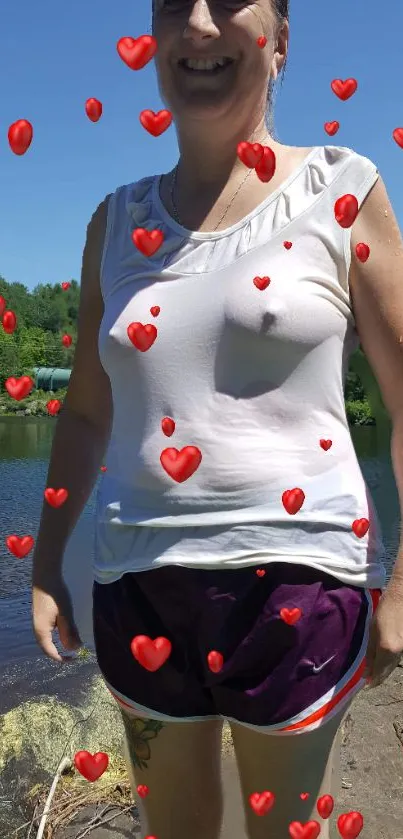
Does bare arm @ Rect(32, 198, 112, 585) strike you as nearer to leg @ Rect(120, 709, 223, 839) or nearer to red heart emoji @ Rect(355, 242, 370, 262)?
leg @ Rect(120, 709, 223, 839)

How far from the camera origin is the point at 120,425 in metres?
1.47

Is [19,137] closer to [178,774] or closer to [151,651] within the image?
[151,651]

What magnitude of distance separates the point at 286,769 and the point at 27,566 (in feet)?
24.0

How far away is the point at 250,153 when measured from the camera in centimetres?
146

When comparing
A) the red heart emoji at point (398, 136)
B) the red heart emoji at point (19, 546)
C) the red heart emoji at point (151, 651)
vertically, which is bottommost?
the red heart emoji at point (19, 546)

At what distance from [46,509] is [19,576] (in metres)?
6.43

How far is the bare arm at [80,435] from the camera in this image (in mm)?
1685

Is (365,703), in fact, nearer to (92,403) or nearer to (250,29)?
(92,403)

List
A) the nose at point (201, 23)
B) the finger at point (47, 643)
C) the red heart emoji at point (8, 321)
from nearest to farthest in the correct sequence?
the nose at point (201, 23), the finger at point (47, 643), the red heart emoji at point (8, 321)

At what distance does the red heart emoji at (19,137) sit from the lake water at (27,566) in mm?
764

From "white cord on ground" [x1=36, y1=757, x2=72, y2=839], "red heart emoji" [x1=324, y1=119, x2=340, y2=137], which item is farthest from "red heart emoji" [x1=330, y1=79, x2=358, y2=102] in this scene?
"white cord on ground" [x1=36, y1=757, x2=72, y2=839]

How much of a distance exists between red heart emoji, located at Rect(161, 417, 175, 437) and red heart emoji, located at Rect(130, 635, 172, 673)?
360mm

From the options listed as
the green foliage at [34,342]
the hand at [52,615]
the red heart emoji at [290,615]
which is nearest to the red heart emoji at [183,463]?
the red heart emoji at [290,615]

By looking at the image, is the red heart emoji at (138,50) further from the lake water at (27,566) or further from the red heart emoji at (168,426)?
the lake water at (27,566)
